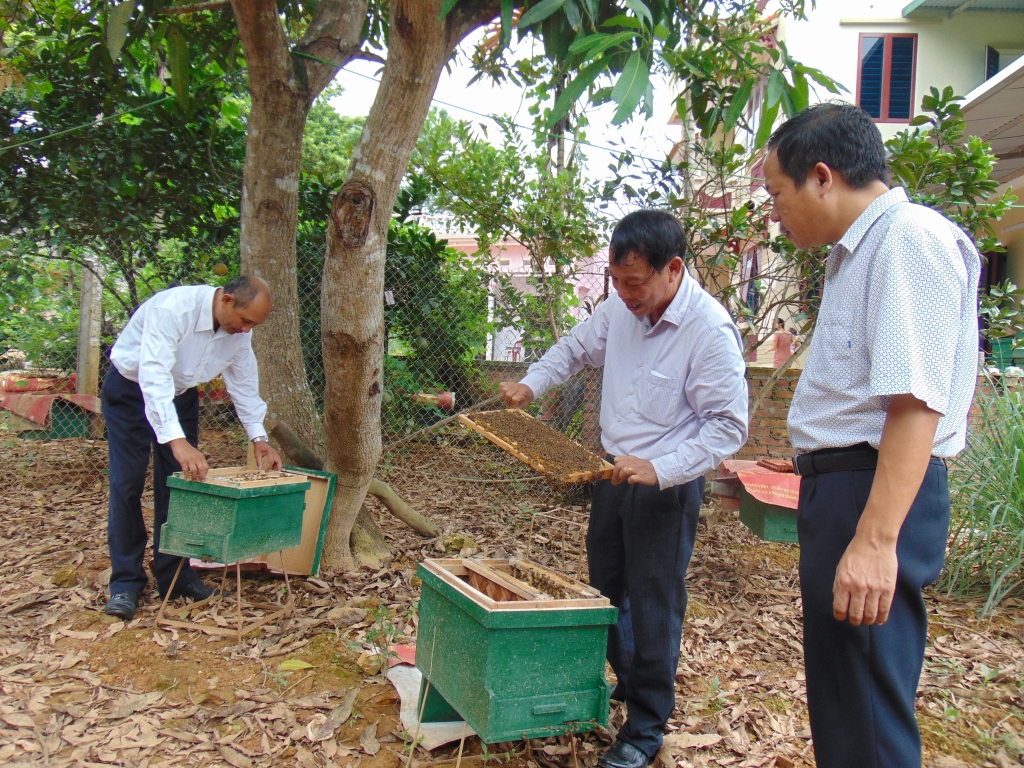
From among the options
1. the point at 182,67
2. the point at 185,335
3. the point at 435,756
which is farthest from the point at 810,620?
the point at 182,67

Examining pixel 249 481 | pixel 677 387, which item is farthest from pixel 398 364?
pixel 677 387

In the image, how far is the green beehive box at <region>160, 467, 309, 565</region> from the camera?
11.5ft

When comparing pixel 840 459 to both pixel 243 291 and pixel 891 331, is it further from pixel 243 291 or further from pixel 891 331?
pixel 243 291

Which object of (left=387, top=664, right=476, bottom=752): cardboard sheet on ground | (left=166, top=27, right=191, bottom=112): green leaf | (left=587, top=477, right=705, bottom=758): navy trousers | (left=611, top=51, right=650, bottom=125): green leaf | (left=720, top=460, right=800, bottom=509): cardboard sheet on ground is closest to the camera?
(left=611, top=51, right=650, bottom=125): green leaf

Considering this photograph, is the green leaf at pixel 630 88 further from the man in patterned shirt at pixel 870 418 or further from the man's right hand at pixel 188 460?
the man's right hand at pixel 188 460

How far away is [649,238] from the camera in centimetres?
264

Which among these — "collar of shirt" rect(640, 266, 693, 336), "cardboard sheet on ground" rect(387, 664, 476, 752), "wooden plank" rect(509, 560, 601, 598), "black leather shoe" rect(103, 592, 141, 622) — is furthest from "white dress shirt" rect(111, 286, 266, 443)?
"collar of shirt" rect(640, 266, 693, 336)

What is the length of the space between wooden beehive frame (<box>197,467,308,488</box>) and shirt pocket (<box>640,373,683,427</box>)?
192 cm

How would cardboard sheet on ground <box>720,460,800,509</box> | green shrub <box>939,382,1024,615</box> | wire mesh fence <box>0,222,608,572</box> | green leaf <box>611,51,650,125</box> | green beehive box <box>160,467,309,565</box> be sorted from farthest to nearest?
wire mesh fence <box>0,222,608,572</box> → green shrub <box>939,382,1024,615</box> → cardboard sheet on ground <box>720,460,800,509</box> → green beehive box <box>160,467,309,565</box> → green leaf <box>611,51,650,125</box>

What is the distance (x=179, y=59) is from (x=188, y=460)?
2606 millimetres

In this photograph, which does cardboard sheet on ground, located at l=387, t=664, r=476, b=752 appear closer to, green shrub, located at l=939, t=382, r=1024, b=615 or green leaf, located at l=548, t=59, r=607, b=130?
green leaf, located at l=548, t=59, r=607, b=130

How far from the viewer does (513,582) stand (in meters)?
2.82

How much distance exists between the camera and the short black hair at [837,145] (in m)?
1.82

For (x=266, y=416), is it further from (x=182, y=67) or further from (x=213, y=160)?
(x=213, y=160)
